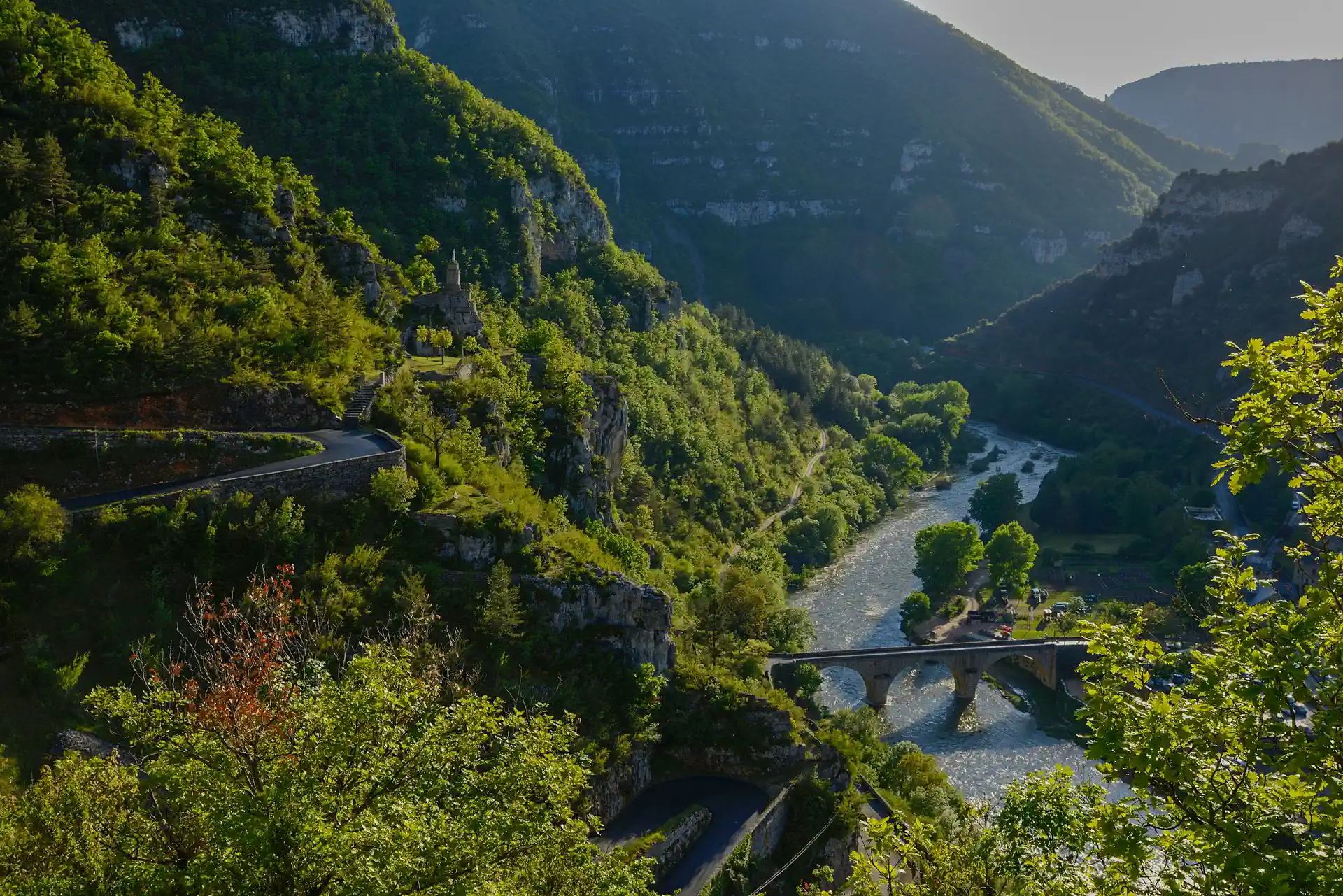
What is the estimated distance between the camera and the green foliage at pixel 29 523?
25844mm

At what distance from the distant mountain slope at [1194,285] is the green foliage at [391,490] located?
94.3 metres

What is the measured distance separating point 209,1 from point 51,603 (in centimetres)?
5622

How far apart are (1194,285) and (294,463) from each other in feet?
413

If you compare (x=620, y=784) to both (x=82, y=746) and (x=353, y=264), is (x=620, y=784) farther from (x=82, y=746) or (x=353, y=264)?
(x=353, y=264)

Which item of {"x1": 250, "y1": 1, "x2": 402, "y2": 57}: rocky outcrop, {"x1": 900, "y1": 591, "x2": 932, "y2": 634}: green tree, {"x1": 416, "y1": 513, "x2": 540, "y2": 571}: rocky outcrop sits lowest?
{"x1": 900, "y1": 591, "x2": 932, "y2": 634}: green tree

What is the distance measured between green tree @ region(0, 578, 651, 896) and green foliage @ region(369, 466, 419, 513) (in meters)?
14.0

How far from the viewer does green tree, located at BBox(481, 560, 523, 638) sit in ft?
101

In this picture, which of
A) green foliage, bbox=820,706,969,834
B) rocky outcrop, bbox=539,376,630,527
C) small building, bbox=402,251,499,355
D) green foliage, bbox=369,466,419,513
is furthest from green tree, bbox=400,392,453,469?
green foliage, bbox=820,706,969,834

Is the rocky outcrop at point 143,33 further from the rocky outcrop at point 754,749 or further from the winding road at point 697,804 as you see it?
the winding road at point 697,804

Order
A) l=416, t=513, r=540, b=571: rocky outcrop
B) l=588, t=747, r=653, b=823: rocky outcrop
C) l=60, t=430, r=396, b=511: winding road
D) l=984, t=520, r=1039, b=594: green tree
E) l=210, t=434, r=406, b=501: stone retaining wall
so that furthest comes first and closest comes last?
1. l=984, t=520, r=1039, b=594: green tree
2. l=416, t=513, r=540, b=571: rocky outcrop
3. l=210, t=434, r=406, b=501: stone retaining wall
4. l=588, t=747, r=653, b=823: rocky outcrop
5. l=60, t=430, r=396, b=511: winding road

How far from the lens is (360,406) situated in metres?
36.9

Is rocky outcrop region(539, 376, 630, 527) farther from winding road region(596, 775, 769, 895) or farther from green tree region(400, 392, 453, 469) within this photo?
winding road region(596, 775, 769, 895)

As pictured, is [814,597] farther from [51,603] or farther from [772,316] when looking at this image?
[772,316]

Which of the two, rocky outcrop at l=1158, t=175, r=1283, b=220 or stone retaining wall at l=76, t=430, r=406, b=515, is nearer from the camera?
stone retaining wall at l=76, t=430, r=406, b=515
